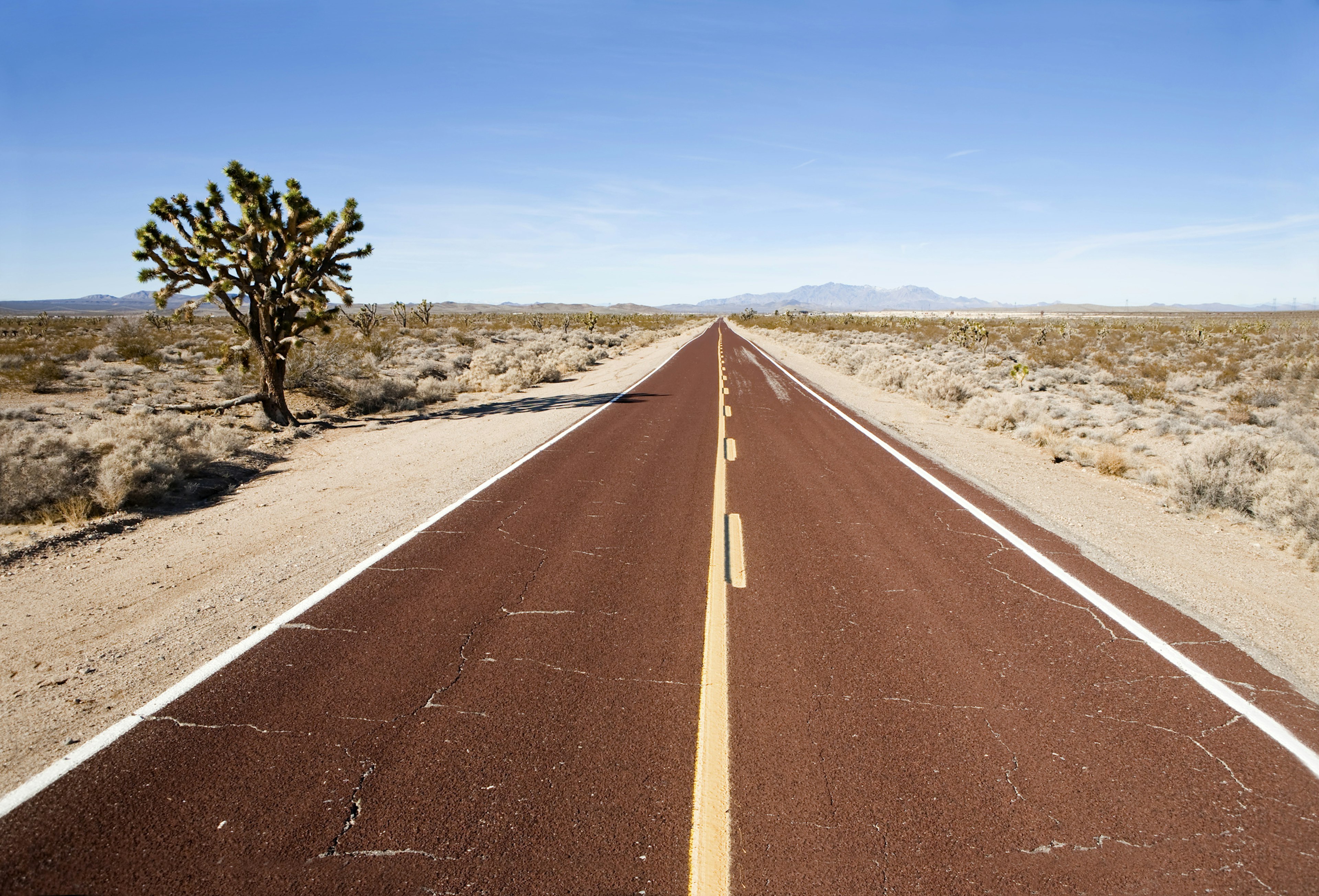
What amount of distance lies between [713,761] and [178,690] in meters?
3.52

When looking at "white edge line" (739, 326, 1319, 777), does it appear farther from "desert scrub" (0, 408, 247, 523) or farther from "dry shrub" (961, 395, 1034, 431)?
"desert scrub" (0, 408, 247, 523)

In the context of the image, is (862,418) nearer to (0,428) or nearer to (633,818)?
(633,818)

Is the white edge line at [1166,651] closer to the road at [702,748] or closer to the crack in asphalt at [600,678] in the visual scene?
the road at [702,748]

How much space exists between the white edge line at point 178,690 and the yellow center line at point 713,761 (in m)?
3.34

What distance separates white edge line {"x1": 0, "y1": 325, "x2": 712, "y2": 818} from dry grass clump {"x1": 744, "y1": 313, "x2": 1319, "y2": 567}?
32.2 ft

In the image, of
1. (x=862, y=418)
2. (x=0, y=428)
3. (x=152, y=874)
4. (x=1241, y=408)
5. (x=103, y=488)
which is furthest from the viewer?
(x=1241, y=408)

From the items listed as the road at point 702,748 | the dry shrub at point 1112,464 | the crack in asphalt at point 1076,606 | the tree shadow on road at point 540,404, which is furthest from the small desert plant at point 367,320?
the crack in asphalt at point 1076,606

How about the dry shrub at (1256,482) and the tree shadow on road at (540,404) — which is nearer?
the dry shrub at (1256,482)

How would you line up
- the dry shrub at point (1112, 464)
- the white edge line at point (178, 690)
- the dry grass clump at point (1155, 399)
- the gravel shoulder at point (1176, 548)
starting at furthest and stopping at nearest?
1. the dry shrub at point (1112, 464)
2. the dry grass clump at point (1155, 399)
3. the gravel shoulder at point (1176, 548)
4. the white edge line at point (178, 690)

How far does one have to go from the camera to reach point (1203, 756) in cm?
352

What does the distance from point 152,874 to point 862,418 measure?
15.2 meters

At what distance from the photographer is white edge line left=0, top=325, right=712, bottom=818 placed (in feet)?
10.5

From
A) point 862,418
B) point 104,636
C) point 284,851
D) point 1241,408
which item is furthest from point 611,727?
point 1241,408

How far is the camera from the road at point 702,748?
277 centimetres
